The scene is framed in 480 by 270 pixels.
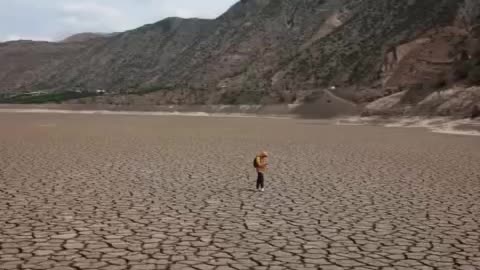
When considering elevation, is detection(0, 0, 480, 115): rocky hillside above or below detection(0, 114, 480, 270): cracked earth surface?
above

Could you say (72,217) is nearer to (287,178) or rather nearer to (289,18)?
(287,178)

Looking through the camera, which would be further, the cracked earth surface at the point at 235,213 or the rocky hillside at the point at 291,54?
the rocky hillside at the point at 291,54

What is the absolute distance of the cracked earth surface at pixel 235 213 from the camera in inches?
269

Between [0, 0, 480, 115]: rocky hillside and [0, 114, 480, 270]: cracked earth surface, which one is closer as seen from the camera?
[0, 114, 480, 270]: cracked earth surface

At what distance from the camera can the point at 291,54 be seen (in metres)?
97.1

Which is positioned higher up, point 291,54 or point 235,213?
point 291,54

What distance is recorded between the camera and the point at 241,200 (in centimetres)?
1088

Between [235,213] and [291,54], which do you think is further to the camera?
[291,54]

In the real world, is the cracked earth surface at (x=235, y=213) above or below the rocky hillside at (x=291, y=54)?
below

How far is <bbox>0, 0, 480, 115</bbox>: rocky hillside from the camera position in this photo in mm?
60000

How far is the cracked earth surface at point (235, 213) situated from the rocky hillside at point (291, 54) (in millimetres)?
34751

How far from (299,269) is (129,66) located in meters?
154

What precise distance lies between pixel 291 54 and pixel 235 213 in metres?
89.3

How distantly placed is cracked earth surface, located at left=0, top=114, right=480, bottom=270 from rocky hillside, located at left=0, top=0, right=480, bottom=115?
114ft
